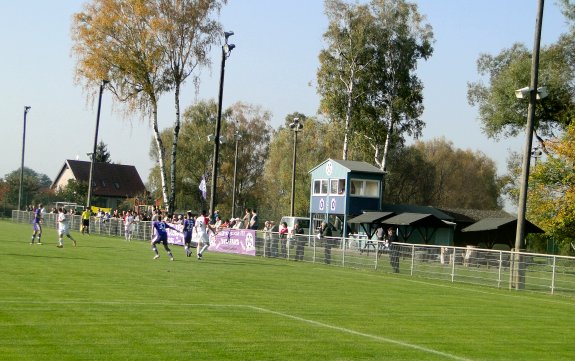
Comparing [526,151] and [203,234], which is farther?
[203,234]

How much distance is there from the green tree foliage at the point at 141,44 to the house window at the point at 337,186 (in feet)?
40.2

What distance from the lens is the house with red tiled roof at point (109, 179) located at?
115875 mm

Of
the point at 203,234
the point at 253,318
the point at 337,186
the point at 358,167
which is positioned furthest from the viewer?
the point at 337,186

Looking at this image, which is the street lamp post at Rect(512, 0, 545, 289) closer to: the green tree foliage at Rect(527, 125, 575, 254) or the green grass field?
the green grass field

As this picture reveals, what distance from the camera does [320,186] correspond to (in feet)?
206

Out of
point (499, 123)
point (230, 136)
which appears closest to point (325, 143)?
point (230, 136)

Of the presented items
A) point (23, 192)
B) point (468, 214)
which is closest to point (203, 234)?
point (468, 214)

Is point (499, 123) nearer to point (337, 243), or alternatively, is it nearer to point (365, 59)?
point (365, 59)

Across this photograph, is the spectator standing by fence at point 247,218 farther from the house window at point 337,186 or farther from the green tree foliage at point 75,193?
the green tree foliage at point 75,193

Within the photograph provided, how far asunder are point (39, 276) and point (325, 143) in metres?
66.1

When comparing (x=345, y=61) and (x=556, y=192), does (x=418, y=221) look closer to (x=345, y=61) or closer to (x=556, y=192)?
(x=556, y=192)

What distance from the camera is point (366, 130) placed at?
62.5 m

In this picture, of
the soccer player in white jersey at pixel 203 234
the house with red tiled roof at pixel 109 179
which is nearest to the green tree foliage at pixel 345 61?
the soccer player in white jersey at pixel 203 234

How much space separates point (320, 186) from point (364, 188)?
161 inches
